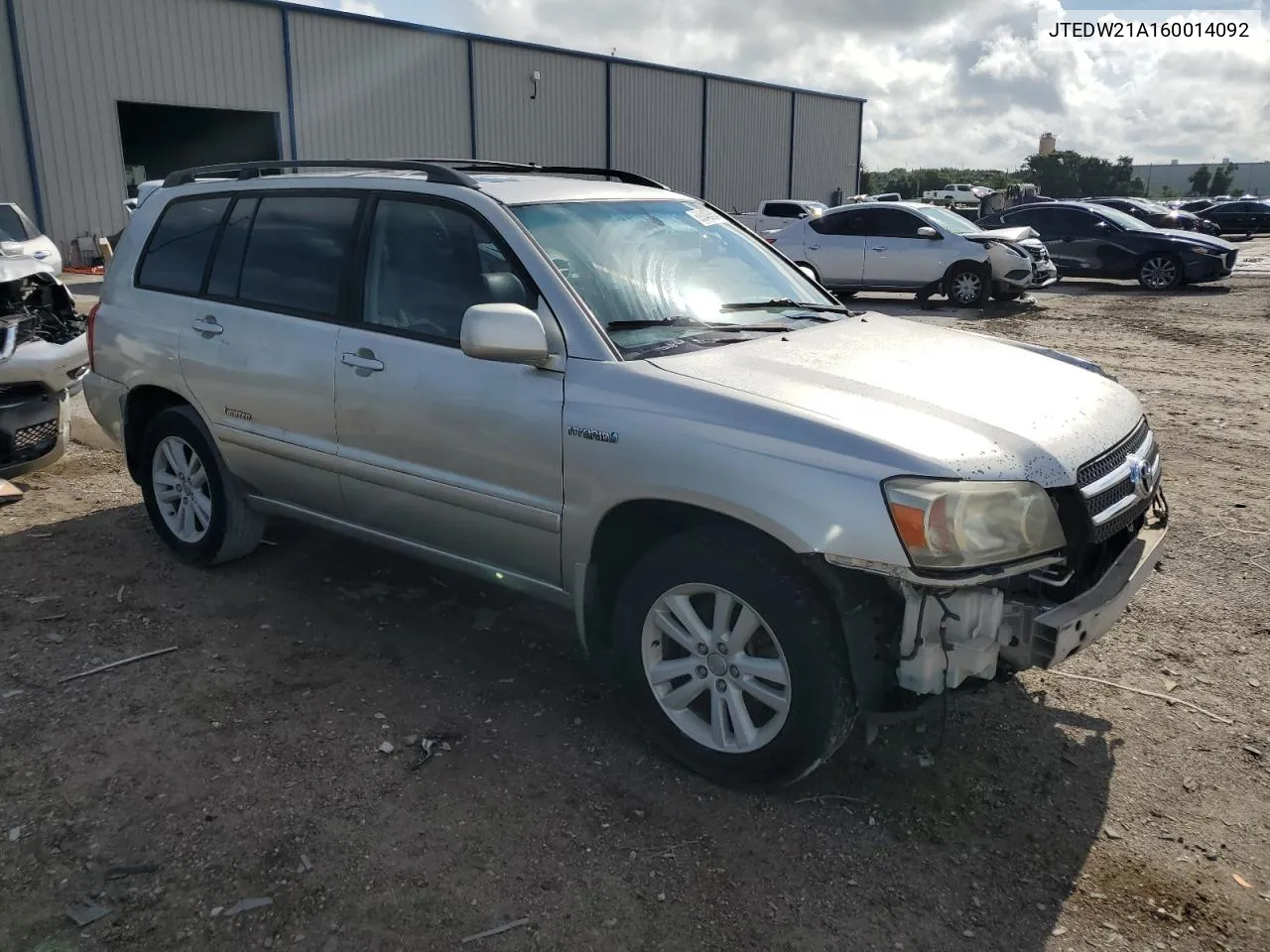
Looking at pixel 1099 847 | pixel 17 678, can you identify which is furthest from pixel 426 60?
pixel 1099 847

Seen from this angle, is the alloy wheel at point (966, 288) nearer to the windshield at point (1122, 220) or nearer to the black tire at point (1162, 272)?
the black tire at point (1162, 272)

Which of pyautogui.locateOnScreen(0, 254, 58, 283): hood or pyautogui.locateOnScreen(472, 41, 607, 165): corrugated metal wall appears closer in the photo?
pyautogui.locateOnScreen(0, 254, 58, 283): hood

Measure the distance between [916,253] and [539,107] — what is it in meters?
16.6

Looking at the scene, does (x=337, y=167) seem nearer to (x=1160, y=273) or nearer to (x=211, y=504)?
(x=211, y=504)

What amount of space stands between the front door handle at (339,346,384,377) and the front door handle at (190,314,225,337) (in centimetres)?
93

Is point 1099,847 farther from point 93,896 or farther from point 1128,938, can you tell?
point 93,896

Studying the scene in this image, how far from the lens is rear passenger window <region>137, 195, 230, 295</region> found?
15.6 feet

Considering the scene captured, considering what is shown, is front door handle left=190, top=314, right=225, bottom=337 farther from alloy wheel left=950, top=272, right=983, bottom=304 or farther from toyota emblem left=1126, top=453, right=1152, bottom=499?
alloy wheel left=950, top=272, right=983, bottom=304

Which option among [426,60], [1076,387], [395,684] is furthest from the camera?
[426,60]

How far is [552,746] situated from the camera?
11.2ft

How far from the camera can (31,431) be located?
5973 mm

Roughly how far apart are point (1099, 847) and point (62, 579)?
15.1 feet

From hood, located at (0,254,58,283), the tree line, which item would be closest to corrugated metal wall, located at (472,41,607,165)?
hood, located at (0,254,58,283)

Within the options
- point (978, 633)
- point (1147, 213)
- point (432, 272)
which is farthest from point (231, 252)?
point (1147, 213)
